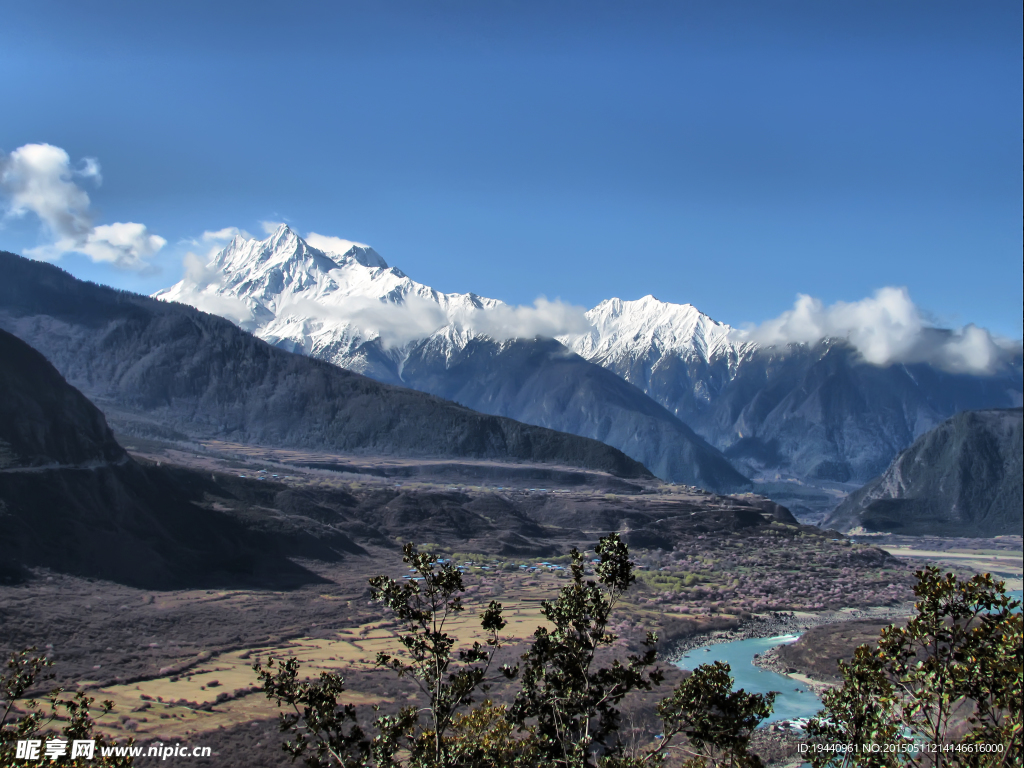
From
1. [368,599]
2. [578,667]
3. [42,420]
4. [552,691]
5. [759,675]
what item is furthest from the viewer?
[42,420]

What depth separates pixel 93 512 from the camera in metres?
97.7

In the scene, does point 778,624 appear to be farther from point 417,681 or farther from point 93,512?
point 417,681

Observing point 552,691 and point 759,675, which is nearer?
point 552,691

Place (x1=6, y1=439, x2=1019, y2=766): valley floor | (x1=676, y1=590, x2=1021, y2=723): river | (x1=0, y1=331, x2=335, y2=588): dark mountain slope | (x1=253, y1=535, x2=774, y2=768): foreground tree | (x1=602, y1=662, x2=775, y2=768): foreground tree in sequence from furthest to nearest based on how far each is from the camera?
(x1=0, y1=331, x2=335, y2=588): dark mountain slope < (x1=676, y1=590, x2=1021, y2=723): river < (x1=6, y1=439, x2=1019, y2=766): valley floor < (x1=602, y1=662, x2=775, y2=768): foreground tree < (x1=253, y1=535, x2=774, y2=768): foreground tree

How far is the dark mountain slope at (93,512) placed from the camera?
88750mm

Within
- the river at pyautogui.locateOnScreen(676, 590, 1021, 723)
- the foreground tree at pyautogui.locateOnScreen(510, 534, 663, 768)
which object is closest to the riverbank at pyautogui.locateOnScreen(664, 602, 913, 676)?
the river at pyautogui.locateOnScreen(676, 590, 1021, 723)

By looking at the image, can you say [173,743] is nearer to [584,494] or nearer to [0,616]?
[0,616]

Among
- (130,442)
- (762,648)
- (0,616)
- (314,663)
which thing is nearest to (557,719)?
(314,663)

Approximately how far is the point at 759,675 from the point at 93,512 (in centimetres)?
8325

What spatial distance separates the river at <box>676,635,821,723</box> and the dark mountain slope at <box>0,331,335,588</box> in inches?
2156

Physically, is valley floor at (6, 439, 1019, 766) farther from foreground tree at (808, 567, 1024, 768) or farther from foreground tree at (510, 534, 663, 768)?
foreground tree at (808, 567, 1024, 768)

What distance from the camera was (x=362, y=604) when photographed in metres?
92.3

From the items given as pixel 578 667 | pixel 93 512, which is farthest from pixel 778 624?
pixel 578 667

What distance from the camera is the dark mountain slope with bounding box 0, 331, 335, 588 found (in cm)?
8875
